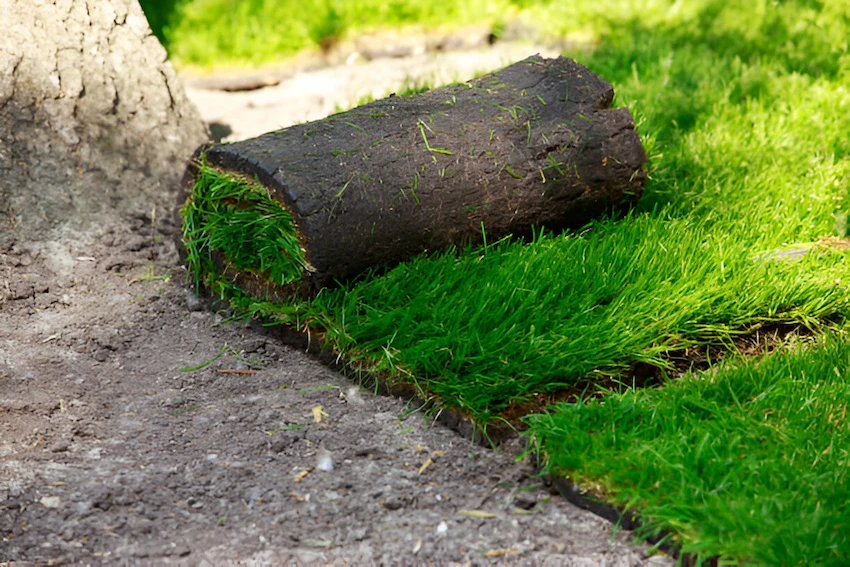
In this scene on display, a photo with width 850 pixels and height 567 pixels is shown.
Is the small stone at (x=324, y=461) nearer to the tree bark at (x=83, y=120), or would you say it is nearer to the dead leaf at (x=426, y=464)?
the dead leaf at (x=426, y=464)

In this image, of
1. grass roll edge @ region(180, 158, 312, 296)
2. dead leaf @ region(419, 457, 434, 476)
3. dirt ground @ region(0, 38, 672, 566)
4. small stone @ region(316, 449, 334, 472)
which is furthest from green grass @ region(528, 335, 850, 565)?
grass roll edge @ region(180, 158, 312, 296)

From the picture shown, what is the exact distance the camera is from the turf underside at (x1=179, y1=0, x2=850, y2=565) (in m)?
2.19

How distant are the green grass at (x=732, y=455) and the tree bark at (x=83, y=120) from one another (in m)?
2.19

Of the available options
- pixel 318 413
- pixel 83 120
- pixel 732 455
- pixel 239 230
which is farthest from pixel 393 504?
pixel 83 120

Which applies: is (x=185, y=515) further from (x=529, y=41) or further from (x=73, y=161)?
(x=529, y=41)

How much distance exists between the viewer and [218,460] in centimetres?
252

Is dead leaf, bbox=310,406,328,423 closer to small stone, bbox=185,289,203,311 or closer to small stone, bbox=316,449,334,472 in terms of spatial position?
small stone, bbox=316,449,334,472

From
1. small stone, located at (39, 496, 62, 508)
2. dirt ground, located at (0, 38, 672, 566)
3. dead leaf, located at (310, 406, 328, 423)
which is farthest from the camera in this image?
dead leaf, located at (310, 406, 328, 423)

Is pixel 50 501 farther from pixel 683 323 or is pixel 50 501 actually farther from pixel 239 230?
pixel 683 323

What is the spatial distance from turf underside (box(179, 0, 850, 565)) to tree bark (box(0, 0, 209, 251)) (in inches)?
30.2

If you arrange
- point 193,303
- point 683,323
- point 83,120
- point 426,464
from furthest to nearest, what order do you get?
point 83,120
point 193,303
point 683,323
point 426,464

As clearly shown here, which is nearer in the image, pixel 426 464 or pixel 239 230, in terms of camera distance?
pixel 426 464

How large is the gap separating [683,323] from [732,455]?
2.41 feet

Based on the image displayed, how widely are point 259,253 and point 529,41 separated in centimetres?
367
